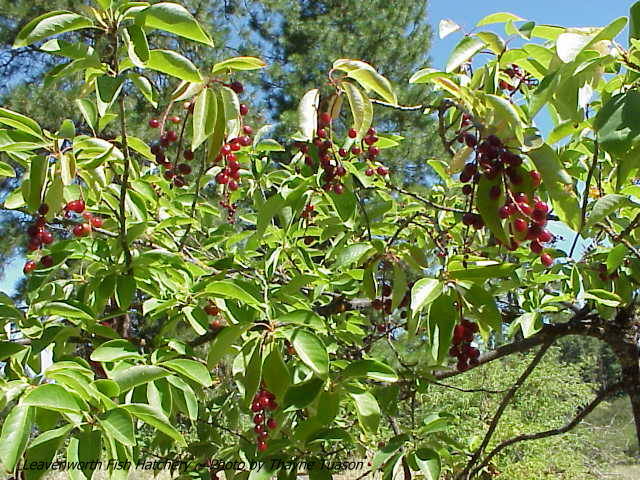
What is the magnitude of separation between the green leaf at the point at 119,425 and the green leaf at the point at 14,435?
10 cm

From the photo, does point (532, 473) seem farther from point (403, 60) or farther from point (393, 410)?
point (403, 60)

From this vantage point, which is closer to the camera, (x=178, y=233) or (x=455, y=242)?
(x=455, y=242)

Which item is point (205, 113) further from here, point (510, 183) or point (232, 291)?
point (510, 183)

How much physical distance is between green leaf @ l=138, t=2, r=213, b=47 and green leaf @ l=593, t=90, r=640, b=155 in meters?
0.56

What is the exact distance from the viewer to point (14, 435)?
86cm

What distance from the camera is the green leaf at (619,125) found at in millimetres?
725

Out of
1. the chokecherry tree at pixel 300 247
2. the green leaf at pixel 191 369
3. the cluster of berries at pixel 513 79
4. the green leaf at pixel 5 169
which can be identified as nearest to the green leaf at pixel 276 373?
the chokecherry tree at pixel 300 247

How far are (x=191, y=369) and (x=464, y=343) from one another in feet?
1.66

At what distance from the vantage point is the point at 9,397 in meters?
0.96

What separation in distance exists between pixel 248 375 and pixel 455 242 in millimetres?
746

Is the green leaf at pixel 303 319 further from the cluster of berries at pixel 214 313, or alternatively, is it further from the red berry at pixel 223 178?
the red berry at pixel 223 178

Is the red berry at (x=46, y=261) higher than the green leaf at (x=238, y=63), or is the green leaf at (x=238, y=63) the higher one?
the green leaf at (x=238, y=63)

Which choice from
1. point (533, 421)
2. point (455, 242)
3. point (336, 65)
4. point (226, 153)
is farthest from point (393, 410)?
point (533, 421)

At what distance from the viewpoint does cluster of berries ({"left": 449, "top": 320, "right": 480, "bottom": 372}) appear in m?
1.16
